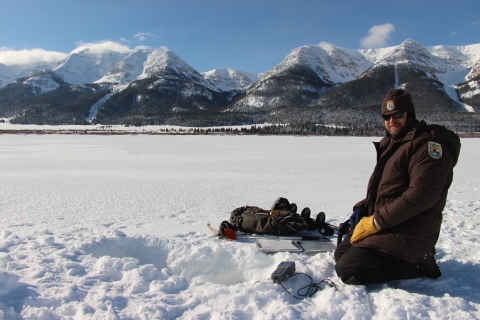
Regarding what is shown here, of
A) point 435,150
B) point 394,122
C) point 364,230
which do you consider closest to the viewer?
point 435,150

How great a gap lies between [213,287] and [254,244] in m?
1.26

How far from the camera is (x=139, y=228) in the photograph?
531 centimetres

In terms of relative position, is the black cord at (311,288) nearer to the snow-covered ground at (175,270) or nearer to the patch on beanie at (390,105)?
the snow-covered ground at (175,270)

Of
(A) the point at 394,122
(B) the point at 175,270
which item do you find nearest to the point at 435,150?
(A) the point at 394,122

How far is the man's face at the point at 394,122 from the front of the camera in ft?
9.23

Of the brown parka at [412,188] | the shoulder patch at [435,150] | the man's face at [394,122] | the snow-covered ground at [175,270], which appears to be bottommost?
the snow-covered ground at [175,270]

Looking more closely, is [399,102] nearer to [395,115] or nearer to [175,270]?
[395,115]

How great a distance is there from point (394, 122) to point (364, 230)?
1.04 metres

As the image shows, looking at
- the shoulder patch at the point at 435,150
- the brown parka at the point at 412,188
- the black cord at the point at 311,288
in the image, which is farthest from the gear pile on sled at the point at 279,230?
the shoulder patch at the point at 435,150

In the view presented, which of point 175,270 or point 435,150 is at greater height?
point 435,150

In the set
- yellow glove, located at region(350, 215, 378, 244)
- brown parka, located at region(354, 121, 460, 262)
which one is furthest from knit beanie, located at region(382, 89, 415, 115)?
yellow glove, located at region(350, 215, 378, 244)

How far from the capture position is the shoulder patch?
252cm

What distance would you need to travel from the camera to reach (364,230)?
2994 mm

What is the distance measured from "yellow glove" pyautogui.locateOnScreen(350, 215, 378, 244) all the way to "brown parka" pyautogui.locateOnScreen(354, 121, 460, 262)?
0.04 meters
